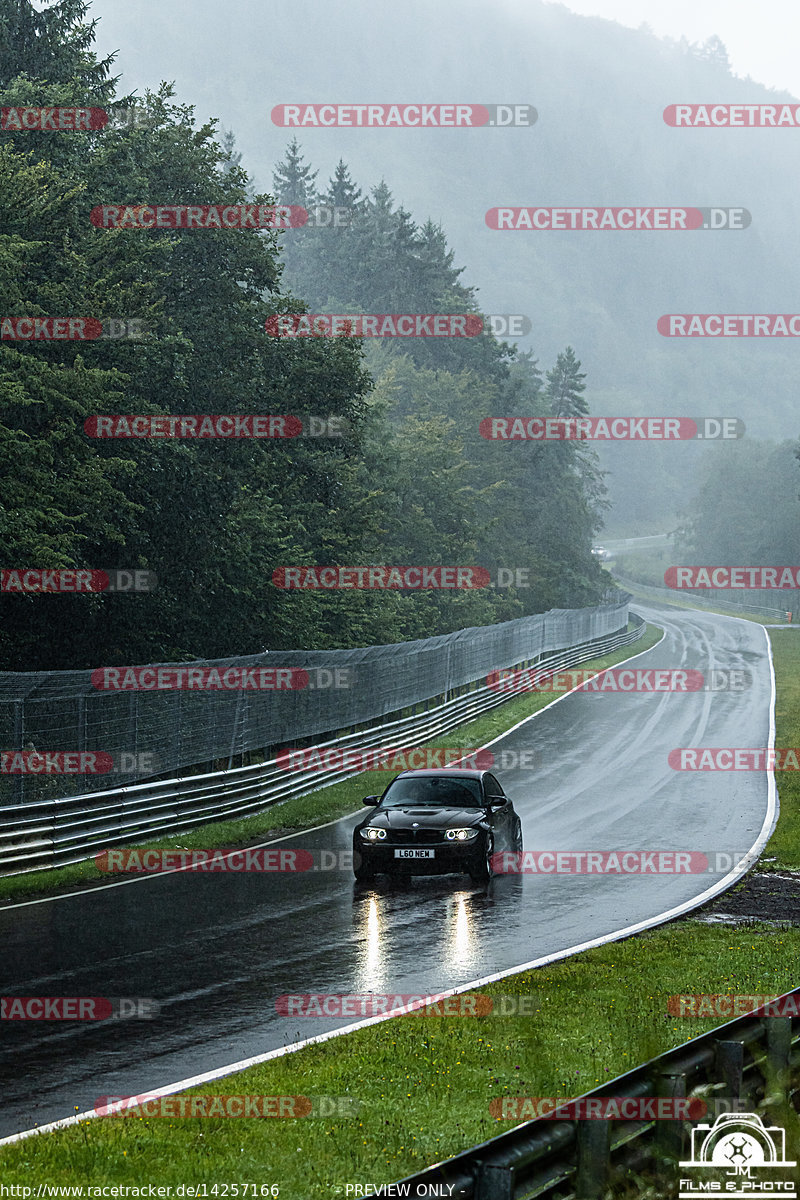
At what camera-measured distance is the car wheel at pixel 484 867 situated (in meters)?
17.0

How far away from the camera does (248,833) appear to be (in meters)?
21.5

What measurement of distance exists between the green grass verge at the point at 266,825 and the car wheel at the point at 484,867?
4.67 meters

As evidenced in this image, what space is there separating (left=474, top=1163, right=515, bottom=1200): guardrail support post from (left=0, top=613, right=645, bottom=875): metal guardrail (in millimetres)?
13118

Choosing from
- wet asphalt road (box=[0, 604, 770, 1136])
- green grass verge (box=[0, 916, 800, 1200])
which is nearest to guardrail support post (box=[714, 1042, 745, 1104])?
green grass verge (box=[0, 916, 800, 1200])

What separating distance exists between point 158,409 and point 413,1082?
24577 mm

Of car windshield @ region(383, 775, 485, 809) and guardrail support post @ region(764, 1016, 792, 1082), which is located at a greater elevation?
guardrail support post @ region(764, 1016, 792, 1082)

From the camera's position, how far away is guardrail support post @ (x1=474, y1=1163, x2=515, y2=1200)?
470cm

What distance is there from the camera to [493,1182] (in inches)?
186

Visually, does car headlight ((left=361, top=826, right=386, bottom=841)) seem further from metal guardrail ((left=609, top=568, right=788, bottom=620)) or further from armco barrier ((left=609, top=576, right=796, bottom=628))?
metal guardrail ((left=609, top=568, right=788, bottom=620))

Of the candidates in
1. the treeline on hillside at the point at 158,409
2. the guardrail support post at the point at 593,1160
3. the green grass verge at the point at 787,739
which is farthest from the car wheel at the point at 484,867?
the guardrail support post at the point at 593,1160

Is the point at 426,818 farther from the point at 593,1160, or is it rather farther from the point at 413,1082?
the point at 593,1160

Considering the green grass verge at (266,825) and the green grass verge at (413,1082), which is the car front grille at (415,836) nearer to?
the green grass verge at (266,825)

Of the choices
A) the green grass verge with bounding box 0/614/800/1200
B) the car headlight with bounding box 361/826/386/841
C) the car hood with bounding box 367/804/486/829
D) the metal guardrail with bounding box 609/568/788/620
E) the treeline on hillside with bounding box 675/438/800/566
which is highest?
the treeline on hillside with bounding box 675/438/800/566

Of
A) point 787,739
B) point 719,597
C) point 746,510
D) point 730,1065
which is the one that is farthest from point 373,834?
point 746,510
